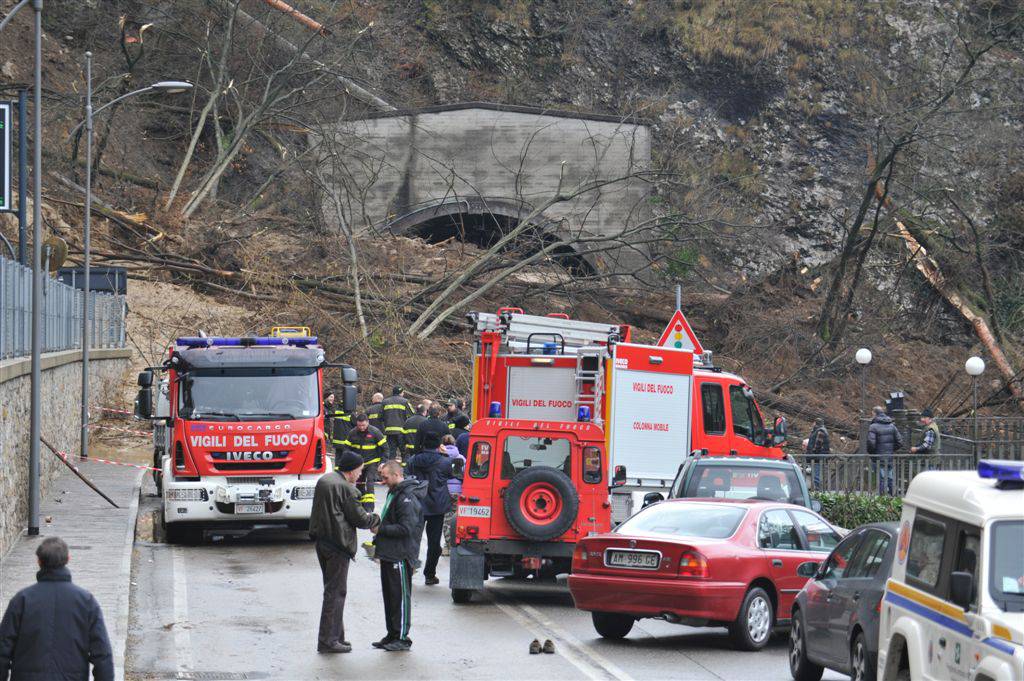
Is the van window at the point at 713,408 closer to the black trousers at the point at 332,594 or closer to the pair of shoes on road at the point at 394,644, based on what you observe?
the pair of shoes on road at the point at 394,644

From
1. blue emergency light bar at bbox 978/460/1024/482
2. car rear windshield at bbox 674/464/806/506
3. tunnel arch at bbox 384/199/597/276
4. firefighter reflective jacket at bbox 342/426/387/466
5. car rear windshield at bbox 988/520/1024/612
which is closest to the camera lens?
car rear windshield at bbox 988/520/1024/612

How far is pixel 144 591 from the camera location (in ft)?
48.8

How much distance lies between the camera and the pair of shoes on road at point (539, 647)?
37.7 ft

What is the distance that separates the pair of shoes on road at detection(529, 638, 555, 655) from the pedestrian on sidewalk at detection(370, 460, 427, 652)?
1074 mm

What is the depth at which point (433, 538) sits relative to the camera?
15789 mm

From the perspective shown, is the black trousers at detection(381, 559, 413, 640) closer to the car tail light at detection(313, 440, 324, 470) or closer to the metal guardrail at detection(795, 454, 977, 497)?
the car tail light at detection(313, 440, 324, 470)

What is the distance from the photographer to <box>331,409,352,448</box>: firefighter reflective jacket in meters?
24.7

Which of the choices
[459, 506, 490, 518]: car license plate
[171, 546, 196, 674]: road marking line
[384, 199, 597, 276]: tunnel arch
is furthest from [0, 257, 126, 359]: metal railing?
[384, 199, 597, 276]: tunnel arch

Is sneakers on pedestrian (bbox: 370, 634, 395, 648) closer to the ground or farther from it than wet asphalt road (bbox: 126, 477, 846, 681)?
farther from it

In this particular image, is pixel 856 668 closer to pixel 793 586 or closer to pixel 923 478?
pixel 923 478

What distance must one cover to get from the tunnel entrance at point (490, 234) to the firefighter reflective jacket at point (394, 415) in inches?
520

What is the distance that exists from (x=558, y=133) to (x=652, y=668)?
111 ft

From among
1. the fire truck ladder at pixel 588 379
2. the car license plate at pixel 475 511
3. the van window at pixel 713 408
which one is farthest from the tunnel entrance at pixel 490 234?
the car license plate at pixel 475 511

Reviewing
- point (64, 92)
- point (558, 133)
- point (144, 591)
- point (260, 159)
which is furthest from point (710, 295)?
point (144, 591)
